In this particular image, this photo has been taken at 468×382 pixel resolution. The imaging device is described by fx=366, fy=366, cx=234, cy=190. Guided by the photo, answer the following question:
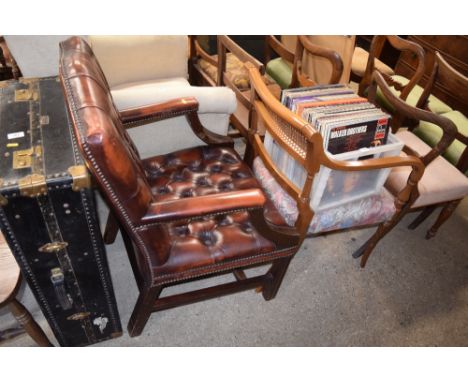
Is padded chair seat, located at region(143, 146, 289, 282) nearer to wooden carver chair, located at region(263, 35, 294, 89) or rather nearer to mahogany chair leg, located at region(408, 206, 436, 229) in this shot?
wooden carver chair, located at region(263, 35, 294, 89)

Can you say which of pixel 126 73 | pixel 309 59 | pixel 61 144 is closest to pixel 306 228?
pixel 61 144

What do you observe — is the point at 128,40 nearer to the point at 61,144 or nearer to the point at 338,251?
the point at 61,144

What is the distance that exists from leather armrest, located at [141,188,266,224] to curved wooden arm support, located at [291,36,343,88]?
109cm

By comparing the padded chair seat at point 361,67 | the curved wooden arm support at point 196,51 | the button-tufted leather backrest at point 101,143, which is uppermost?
the button-tufted leather backrest at point 101,143

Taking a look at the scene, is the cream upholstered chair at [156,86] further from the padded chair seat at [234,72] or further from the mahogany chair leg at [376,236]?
the mahogany chair leg at [376,236]

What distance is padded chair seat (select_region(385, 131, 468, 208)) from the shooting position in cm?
185

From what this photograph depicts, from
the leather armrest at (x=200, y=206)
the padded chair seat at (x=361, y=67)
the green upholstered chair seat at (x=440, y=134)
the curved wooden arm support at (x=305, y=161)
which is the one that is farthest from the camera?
the padded chair seat at (x=361, y=67)

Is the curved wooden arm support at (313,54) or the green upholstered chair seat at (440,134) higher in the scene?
the curved wooden arm support at (313,54)

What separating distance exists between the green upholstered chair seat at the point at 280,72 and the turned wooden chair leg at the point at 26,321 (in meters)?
2.09

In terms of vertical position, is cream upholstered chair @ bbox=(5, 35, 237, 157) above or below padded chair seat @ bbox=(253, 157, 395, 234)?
above

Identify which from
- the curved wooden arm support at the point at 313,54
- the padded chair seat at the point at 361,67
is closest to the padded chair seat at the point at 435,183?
the curved wooden arm support at the point at 313,54

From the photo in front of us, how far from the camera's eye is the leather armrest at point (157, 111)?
1.57 metres

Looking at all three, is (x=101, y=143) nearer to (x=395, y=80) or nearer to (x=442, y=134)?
(x=442, y=134)

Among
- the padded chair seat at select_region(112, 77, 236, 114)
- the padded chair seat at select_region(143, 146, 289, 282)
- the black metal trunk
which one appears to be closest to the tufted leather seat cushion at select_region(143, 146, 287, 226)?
the padded chair seat at select_region(143, 146, 289, 282)
